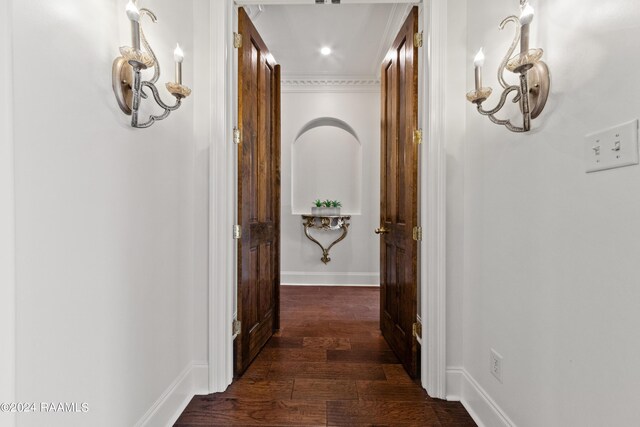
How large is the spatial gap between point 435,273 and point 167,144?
157 cm

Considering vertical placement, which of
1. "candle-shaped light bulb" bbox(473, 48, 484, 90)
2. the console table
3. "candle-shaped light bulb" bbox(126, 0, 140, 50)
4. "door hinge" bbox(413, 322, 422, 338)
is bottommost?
"door hinge" bbox(413, 322, 422, 338)

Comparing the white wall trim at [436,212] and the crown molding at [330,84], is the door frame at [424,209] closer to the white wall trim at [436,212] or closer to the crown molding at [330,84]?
the white wall trim at [436,212]

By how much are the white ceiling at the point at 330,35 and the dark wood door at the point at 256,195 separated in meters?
0.64

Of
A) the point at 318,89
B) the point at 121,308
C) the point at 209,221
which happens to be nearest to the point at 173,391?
the point at 121,308

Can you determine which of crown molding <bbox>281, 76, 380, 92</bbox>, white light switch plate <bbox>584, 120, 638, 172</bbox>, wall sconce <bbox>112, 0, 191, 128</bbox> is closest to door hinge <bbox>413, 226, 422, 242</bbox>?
white light switch plate <bbox>584, 120, 638, 172</bbox>

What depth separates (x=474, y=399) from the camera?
166 cm

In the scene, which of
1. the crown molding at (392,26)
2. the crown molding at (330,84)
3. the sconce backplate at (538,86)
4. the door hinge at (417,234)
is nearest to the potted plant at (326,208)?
the crown molding at (330,84)

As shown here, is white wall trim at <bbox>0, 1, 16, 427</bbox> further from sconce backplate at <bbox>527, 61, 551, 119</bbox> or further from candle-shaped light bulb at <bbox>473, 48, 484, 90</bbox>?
sconce backplate at <bbox>527, 61, 551, 119</bbox>

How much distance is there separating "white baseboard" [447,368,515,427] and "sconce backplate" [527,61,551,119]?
127 cm

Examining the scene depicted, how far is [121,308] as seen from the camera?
1212 mm

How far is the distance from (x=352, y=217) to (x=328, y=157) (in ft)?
3.20

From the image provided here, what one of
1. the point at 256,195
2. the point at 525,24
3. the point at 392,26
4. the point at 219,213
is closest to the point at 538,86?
the point at 525,24

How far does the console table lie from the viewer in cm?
457

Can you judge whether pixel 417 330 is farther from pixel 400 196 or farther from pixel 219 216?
pixel 219 216
